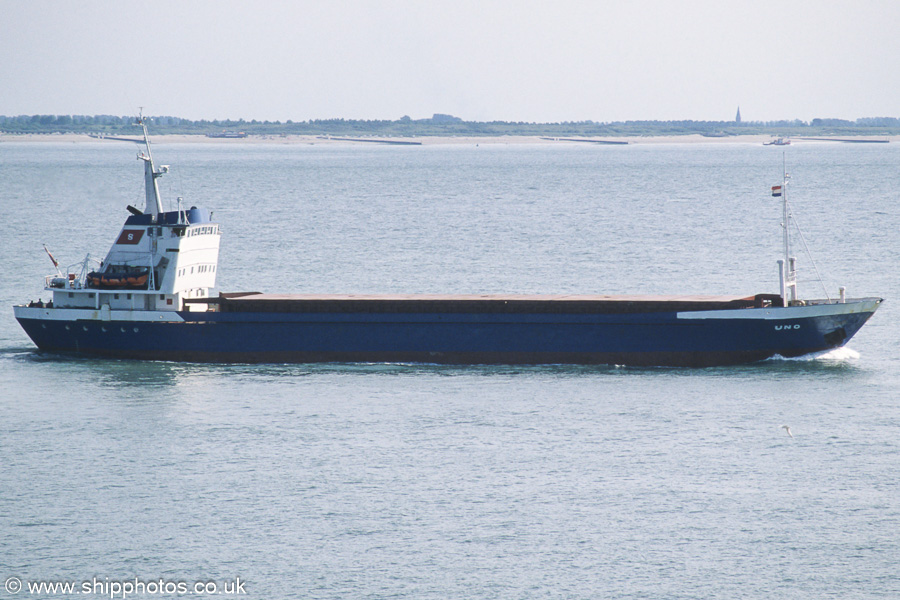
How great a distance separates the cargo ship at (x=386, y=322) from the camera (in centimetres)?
4597

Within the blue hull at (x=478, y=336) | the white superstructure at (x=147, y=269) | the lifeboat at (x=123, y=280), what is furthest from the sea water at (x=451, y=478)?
the lifeboat at (x=123, y=280)

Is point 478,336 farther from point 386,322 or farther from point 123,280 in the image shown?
point 123,280

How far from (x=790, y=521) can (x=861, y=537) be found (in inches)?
79.3

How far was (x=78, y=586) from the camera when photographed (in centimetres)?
2662

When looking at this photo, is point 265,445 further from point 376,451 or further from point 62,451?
point 62,451

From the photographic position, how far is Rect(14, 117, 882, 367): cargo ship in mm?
45969

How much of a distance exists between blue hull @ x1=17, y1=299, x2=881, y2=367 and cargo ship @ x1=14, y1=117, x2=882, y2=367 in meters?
0.05

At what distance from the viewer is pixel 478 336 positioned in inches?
1853

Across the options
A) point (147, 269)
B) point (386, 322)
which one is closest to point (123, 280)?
point (147, 269)

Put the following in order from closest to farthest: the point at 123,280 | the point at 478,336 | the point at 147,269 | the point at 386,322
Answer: the point at 478,336 → the point at 386,322 → the point at 123,280 → the point at 147,269

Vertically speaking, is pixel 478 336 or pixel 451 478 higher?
pixel 478 336

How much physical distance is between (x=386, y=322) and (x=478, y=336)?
4282 millimetres

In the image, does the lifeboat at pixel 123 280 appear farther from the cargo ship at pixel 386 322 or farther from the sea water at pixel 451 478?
the sea water at pixel 451 478

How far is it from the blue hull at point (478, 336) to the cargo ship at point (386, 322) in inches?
1.9
